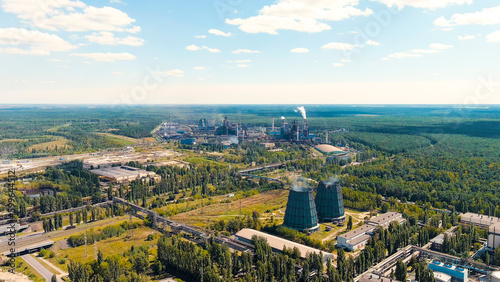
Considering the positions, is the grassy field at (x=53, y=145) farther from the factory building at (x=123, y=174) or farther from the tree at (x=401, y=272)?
the tree at (x=401, y=272)

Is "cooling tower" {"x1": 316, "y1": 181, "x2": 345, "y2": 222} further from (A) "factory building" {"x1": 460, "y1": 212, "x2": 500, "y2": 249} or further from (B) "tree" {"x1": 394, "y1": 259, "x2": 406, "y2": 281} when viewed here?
(B) "tree" {"x1": 394, "y1": 259, "x2": 406, "y2": 281}

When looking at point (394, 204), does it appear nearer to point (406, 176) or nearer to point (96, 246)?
point (406, 176)

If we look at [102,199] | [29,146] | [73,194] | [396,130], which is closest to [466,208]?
[102,199]

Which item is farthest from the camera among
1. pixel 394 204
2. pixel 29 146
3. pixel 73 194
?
pixel 29 146

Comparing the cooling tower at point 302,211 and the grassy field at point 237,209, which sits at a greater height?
the cooling tower at point 302,211

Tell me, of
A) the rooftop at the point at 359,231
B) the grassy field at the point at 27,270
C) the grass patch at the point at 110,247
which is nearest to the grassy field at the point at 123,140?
the grass patch at the point at 110,247

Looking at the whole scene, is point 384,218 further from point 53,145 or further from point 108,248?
point 53,145
